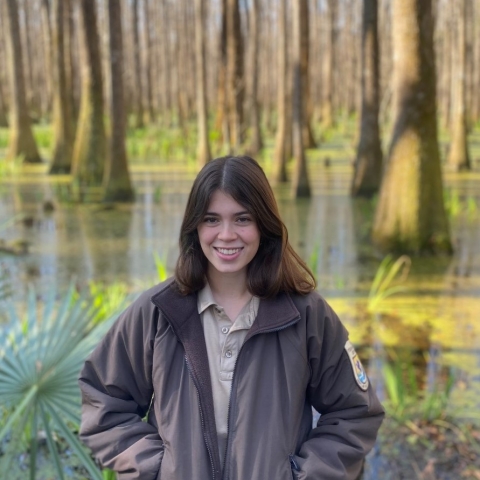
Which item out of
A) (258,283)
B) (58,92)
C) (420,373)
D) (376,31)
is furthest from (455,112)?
(258,283)

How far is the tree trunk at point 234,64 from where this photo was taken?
39.9 ft

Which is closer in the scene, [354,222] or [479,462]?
[479,462]

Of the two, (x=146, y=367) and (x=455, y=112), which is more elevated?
(x=455, y=112)

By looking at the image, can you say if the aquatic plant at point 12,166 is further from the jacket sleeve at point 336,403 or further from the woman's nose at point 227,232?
the jacket sleeve at point 336,403

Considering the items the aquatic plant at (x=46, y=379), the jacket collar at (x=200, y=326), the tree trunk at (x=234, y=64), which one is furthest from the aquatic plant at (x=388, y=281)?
the tree trunk at (x=234, y=64)

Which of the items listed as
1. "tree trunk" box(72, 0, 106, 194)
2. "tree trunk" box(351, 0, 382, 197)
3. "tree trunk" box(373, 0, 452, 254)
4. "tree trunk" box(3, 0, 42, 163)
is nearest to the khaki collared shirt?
"tree trunk" box(373, 0, 452, 254)

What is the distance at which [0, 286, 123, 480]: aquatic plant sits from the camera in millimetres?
2076

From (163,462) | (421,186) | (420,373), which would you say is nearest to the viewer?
(163,462)

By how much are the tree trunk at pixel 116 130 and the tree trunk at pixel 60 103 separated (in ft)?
11.0

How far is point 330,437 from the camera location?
152cm

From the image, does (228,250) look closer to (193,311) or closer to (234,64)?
(193,311)

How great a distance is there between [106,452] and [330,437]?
19.4 inches

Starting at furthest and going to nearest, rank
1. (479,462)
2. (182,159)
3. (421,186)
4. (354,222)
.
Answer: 1. (182,159)
2. (354,222)
3. (421,186)
4. (479,462)

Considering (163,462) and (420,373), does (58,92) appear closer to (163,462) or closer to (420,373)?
(420,373)
